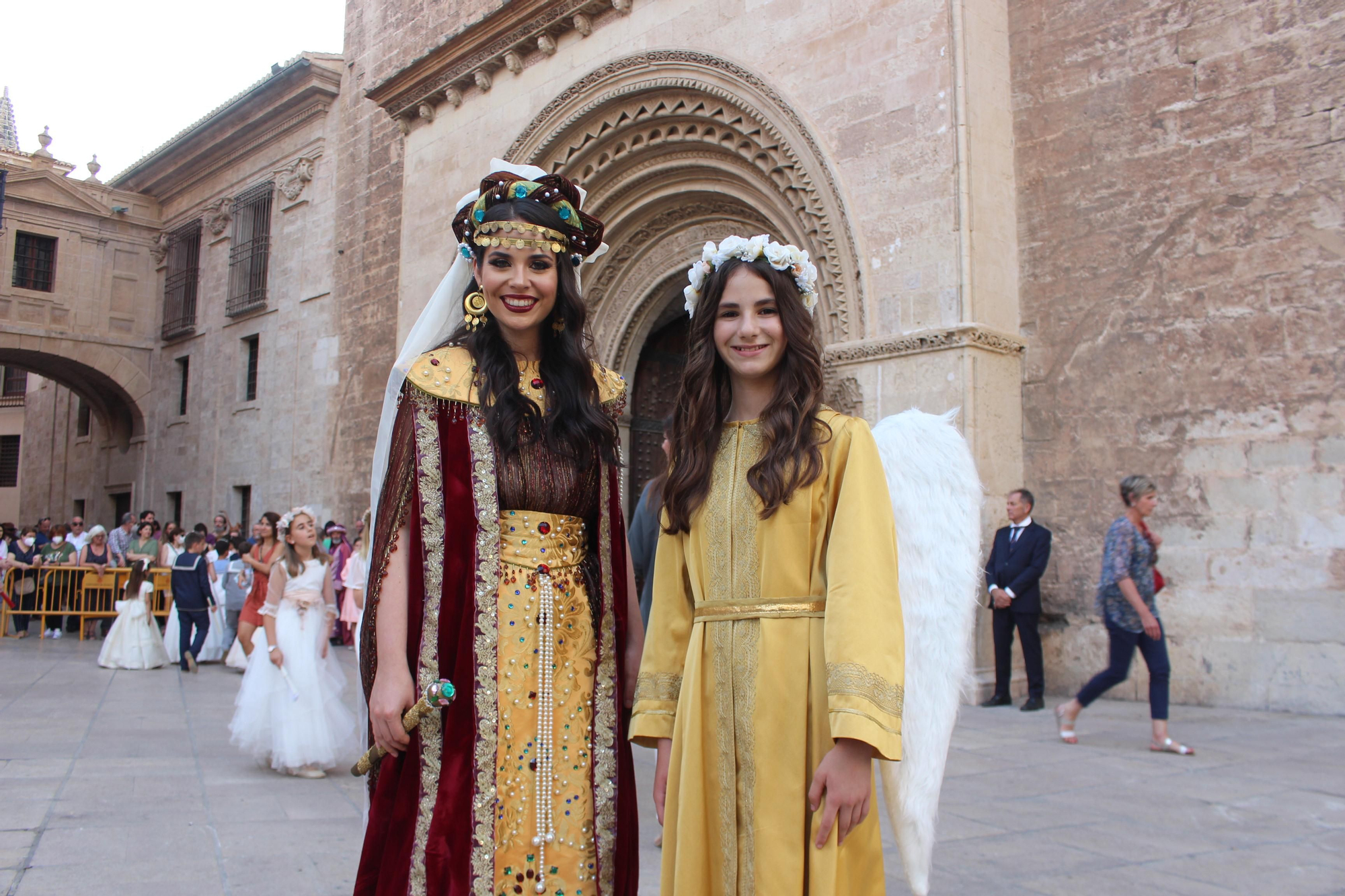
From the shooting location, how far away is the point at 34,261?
21.7 metres

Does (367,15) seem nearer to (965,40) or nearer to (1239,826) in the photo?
(965,40)

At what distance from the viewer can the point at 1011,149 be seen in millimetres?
7957

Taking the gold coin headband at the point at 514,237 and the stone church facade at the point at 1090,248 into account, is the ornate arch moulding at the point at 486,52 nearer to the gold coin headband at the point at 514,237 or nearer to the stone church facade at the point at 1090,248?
the stone church facade at the point at 1090,248

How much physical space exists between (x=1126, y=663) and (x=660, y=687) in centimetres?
464

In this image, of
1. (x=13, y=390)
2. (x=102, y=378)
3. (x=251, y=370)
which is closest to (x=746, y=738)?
(x=251, y=370)

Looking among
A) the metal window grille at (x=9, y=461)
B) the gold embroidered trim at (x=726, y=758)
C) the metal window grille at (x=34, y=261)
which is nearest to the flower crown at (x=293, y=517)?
the gold embroidered trim at (x=726, y=758)

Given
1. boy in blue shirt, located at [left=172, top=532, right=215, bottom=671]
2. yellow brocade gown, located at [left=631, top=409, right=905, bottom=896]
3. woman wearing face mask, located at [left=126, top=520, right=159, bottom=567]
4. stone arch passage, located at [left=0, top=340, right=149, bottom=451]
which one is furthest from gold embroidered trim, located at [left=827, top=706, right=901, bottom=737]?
stone arch passage, located at [left=0, top=340, right=149, bottom=451]

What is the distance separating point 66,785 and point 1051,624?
6628mm

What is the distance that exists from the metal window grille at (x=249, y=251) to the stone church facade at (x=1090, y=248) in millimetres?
11635

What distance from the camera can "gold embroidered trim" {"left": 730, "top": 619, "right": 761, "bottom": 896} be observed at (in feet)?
6.22

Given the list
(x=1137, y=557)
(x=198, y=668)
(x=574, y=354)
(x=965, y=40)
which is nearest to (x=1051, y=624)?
(x=1137, y=557)

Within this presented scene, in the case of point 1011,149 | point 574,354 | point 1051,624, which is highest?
point 1011,149

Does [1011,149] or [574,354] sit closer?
[574,354]

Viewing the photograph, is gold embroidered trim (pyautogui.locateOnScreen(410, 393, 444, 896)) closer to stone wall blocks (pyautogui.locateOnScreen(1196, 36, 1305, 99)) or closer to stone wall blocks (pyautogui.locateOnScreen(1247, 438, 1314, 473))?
stone wall blocks (pyautogui.locateOnScreen(1247, 438, 1314, 473))
